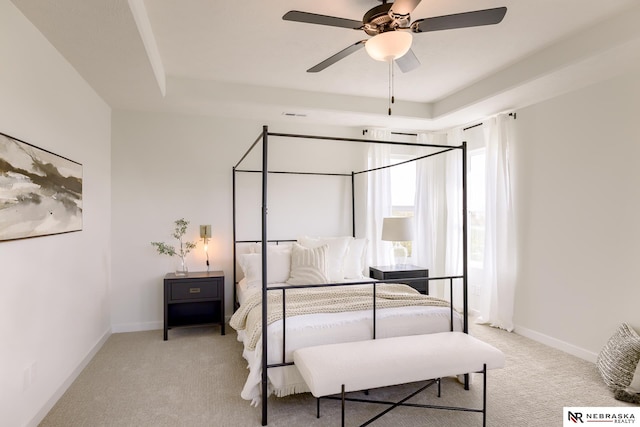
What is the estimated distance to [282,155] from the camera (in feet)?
15.7

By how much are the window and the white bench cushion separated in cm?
247

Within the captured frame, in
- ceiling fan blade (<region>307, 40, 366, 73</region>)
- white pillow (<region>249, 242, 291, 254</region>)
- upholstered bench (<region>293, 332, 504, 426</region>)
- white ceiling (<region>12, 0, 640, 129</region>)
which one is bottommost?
upholstered bench (<region>293, 332, 504, 426</region>)

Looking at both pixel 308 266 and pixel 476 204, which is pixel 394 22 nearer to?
pixel 308 266

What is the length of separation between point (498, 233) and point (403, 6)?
313cm

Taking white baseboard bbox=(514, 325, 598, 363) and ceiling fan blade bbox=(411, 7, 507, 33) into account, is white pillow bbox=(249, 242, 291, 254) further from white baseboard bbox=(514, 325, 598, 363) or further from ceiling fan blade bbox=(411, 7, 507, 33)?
white baseboard bbox=(514, 325, 598, 363)

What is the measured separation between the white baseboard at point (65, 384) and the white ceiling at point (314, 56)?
7.92ft

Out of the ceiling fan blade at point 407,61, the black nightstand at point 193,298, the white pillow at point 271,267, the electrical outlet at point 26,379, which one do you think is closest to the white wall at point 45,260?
the electrical outlet at point 26,379

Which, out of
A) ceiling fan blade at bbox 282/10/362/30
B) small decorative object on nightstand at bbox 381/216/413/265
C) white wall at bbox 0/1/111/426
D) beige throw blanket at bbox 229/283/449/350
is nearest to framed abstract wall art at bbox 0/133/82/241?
white wall at bbox 0/1/111/426

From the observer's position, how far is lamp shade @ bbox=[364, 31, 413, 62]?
214cm

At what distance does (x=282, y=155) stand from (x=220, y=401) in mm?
2999

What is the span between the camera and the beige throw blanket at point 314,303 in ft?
8.75

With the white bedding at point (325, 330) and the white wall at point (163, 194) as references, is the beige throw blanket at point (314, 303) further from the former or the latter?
the white wall at point (163, 194)

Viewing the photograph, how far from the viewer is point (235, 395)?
8.87ft

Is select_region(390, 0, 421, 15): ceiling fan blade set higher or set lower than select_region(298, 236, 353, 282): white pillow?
higher
